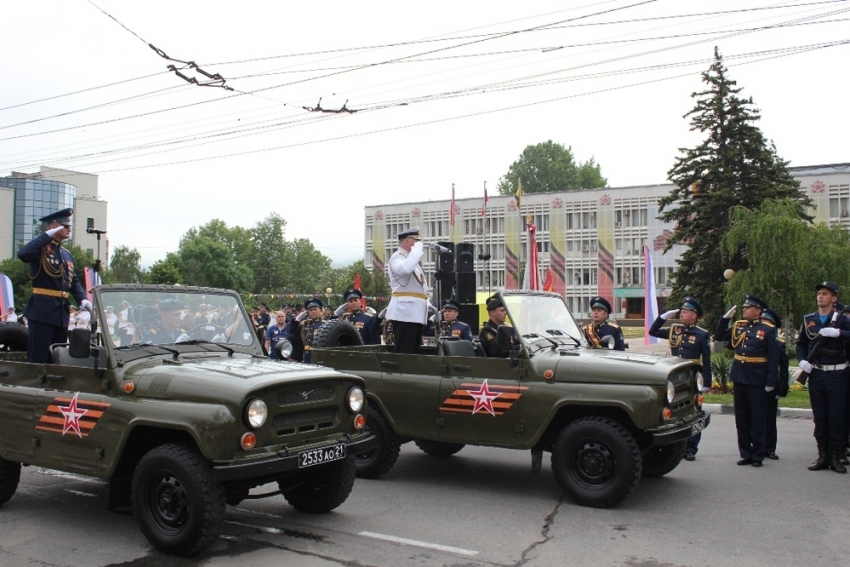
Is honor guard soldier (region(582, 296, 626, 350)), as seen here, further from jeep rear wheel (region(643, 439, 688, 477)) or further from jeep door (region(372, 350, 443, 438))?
jeep door (region(372, 350, 443, 438))

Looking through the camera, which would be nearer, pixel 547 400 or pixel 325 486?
pixel 325 486

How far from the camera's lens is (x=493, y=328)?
8625 mm

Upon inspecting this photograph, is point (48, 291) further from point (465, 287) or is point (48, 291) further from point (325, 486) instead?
point (465, 287)

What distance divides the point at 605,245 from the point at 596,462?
67.9 m

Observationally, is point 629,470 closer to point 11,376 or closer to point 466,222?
point 11,376

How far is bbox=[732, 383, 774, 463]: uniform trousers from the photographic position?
8953 mm

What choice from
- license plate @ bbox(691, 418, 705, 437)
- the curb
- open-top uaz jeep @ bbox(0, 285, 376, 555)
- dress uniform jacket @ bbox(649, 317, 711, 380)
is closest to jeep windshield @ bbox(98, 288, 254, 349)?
open-top uaz jeep @ bbox(0, 285, 376, 555)

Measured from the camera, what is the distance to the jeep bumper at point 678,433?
266 inches

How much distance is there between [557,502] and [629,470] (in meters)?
0.85

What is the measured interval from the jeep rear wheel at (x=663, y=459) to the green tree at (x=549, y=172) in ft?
293

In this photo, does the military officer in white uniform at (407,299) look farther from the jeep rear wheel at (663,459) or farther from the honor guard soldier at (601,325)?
the jeep rear wheel at (663,459)

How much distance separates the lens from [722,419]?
44.1ft

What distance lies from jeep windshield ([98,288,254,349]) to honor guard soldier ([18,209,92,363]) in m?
1.04

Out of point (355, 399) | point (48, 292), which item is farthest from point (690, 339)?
point (48, 292)
